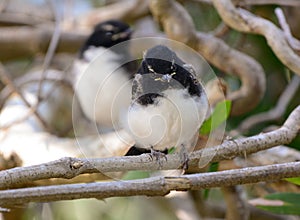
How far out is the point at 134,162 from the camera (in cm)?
105

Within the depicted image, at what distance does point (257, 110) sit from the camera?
7.88ft

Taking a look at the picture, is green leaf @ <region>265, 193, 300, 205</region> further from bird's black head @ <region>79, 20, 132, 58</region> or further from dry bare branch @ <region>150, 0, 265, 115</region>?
bird's black head @ <region>79, 20, 132, 58</region>

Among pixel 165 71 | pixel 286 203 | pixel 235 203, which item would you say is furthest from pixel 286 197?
pixel 165 71

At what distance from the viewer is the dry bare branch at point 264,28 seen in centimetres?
157

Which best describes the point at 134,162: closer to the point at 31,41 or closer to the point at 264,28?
the point at 264,28

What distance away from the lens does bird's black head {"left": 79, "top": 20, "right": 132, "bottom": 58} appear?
240 centimetres

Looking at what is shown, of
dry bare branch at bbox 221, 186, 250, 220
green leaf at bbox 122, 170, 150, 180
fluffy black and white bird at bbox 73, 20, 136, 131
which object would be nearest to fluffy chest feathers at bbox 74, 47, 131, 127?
fluffy black and white bird at bbox 73, 20, 136, 131

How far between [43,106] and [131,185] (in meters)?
1.70

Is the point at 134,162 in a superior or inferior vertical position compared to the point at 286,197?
superior

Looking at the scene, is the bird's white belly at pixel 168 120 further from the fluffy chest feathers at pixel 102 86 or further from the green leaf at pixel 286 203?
the green leaf at pixel 286 203

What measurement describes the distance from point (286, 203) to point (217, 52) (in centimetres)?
59

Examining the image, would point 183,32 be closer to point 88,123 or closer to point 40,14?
point 88,123

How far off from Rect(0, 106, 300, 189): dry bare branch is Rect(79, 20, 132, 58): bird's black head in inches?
46.7

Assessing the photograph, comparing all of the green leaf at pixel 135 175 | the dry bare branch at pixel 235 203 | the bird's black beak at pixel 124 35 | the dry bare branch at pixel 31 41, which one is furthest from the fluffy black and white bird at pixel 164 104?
the dry bare branch at pixel 31 41
